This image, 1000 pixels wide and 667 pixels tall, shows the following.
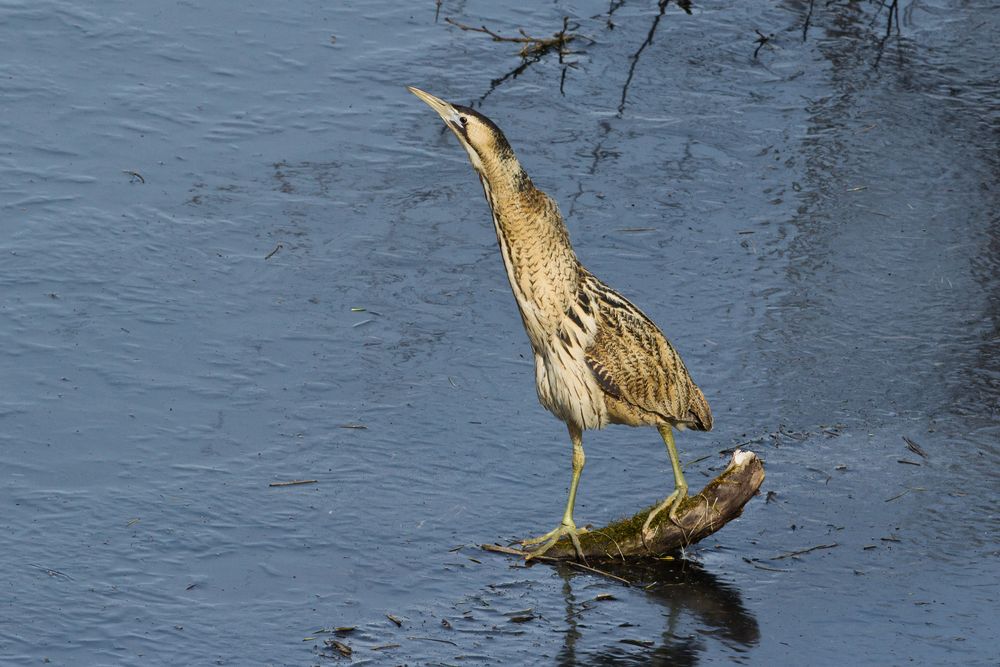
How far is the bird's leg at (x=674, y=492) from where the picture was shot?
23.5 ft

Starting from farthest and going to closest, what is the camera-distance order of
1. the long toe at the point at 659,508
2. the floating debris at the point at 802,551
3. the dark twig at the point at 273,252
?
the dark twig at the point at 273,252 < the floating debris at the point at 802,551 < the long toe at the point at 659,508

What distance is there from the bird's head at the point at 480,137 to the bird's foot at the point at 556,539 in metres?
1.64

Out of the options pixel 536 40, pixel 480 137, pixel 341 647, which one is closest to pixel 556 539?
pixel 341 647

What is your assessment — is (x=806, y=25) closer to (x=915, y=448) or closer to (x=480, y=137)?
(x=915, y=448)

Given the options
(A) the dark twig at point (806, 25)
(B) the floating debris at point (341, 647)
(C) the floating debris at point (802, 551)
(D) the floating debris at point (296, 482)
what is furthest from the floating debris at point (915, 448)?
(A) the dark twig at point (806, 25)

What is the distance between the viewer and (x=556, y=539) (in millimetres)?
7188

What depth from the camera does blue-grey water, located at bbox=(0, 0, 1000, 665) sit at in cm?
681

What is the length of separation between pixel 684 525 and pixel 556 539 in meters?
0.58

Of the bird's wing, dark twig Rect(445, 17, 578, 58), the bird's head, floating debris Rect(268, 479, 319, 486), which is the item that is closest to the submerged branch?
the bird's wing

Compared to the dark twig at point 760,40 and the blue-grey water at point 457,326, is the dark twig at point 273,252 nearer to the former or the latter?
the blue-grey water at point 457,326

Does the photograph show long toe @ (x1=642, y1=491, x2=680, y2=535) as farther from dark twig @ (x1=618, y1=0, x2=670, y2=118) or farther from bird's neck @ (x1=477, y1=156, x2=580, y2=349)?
dark twig @ (x1=618, y1=0, x2=670, y2=118)

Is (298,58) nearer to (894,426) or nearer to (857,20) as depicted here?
(857,20)

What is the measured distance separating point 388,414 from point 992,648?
3295 millimetres

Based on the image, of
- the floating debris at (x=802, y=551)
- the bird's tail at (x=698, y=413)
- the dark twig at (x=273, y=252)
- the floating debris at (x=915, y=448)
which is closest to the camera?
the floating debris at (x=802, y=551)
